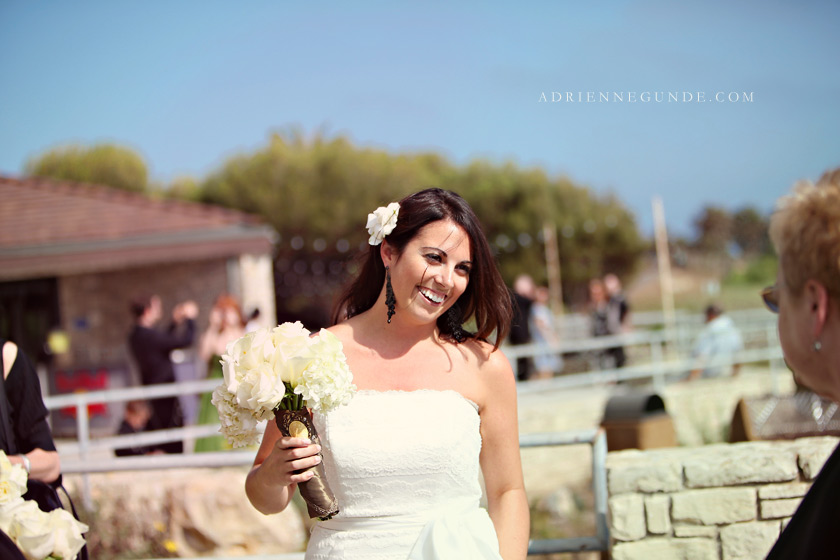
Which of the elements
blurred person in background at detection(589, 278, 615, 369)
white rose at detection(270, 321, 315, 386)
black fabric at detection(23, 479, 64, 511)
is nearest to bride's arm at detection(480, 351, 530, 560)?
white rose at detection(270, 321, 315, 386)

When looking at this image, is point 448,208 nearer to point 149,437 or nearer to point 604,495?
point 604,495

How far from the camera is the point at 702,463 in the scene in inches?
134

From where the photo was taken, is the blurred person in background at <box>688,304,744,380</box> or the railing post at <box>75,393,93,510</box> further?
the blurred person in background at <box>688,304,744,380</box>

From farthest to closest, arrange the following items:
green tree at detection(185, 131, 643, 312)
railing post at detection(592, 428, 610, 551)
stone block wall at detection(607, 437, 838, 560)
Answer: green tree at detection(185, 131, 643, 312)
railing post at detection(592, 428, 610, 551)
stone block wall at detection(607, 437, 838, 560)

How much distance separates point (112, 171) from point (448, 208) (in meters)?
38.7

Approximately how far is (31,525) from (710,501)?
2.50 metres

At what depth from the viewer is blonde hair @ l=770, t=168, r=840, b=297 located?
149 cm

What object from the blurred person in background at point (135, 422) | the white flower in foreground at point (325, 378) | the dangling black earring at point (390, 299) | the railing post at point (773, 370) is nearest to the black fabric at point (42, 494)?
the white flower in foreground at point (325, 378)

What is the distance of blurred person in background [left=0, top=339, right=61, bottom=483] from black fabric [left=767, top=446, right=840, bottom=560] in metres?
2.22

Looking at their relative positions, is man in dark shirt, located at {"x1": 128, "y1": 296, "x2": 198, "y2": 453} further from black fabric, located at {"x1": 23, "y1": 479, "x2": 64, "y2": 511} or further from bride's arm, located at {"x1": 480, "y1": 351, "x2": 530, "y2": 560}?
bride's arm, located at {"x1": 480, "y1": 351, "x2": 530, "y2": 560}

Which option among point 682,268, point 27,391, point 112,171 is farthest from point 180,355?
point 682,268

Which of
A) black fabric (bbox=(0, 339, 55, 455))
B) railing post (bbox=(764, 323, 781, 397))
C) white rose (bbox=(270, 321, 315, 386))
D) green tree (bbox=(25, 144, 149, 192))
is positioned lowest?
railing post (bbox=(764, 323, 781, 397))

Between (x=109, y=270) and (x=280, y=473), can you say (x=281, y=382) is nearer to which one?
(x=280, y=473)

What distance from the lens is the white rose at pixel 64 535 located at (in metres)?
2.19
